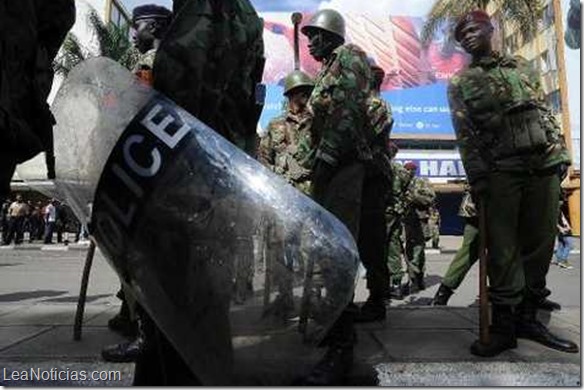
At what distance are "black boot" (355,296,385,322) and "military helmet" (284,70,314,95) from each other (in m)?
2.39

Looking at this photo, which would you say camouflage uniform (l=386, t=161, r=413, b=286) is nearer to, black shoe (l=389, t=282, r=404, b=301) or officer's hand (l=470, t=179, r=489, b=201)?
black shoe (l=389, t=282, r=404, b=301)

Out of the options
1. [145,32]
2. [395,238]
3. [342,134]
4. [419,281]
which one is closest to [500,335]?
[342,134]

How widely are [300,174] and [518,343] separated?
268 centimetres

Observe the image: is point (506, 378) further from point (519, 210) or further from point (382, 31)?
point (382, 31)

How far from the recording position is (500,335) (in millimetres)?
3396

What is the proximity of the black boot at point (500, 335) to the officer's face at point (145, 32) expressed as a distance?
2.69 meters

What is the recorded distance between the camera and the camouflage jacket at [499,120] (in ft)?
12.0

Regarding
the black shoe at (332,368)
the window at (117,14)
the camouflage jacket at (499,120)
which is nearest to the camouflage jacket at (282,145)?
the camouflage jacket at (499,120)

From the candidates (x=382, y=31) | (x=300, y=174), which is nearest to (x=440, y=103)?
(x=382, y=31)

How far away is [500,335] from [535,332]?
14.8 inches

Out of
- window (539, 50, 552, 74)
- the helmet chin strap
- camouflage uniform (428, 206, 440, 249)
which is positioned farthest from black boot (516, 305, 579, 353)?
window (539, 50, 552, 74)

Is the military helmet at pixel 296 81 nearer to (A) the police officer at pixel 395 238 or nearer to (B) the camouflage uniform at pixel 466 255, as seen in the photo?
(A) the police officer at pixel 395 238

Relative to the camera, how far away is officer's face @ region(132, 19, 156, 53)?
4.12m

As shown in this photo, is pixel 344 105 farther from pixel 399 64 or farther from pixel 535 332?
pixel 399 64
